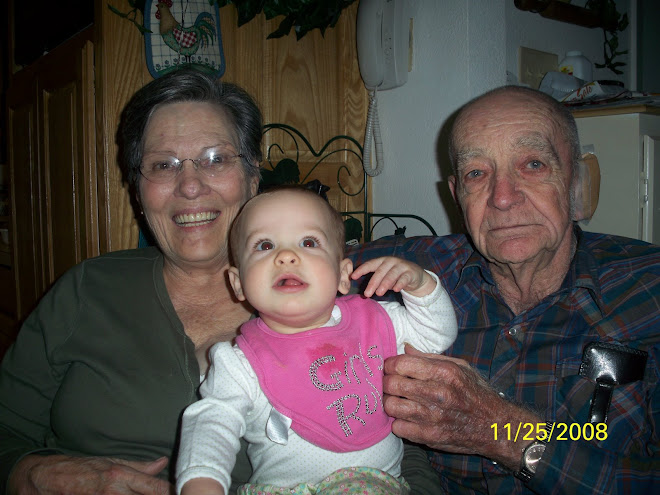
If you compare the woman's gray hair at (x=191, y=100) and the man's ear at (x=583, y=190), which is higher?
the woman's gray hair at (x=191, y=100)

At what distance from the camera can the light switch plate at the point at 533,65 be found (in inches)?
110

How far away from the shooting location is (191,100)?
1529mm

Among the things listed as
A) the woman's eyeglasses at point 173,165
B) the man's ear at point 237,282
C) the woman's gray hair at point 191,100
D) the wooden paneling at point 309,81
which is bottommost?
the man's ear at point 237,282

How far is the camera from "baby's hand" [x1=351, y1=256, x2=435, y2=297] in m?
1.15

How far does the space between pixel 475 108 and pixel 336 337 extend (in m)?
0.89

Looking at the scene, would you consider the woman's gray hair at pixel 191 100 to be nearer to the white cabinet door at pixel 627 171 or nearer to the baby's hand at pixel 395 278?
the baby's hand at pixel 395 278

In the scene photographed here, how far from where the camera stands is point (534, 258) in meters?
1.43

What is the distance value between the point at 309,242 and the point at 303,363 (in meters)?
0.28

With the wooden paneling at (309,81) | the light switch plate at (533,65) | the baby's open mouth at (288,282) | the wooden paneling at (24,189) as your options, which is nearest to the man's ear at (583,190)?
the baby's open mouth at (288,282)

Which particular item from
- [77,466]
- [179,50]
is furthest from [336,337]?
[179,50]

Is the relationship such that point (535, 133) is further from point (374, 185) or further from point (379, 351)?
point (374, 185)

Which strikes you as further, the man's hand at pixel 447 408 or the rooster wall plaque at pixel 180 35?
the rooster wall plaque at pixel 180 35

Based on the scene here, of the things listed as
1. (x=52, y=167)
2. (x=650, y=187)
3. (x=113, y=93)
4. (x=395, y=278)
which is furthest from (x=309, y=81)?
(x=395, y=278)
